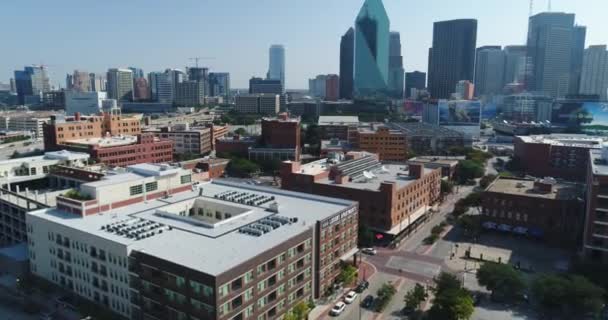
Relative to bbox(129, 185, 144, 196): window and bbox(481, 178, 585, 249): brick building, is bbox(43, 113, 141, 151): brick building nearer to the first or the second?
bbox(129, 185, 144, 196): window

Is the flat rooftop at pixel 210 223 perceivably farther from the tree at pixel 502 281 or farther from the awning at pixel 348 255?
Answer: the tree at pixel 502 281

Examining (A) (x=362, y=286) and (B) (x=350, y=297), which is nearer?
(B) (x=350, y=297)

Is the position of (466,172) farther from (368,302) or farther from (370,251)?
(368,302)

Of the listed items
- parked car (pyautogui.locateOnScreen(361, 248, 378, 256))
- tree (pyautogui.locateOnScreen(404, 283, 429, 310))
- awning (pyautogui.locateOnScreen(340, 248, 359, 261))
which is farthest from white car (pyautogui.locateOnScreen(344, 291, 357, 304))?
parked car (pyautogui.locateOnScreen(361, 248, 378, 256))

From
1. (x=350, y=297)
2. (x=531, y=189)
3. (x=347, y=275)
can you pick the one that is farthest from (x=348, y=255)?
(x=531, y=189)

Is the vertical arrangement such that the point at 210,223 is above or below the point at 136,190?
below

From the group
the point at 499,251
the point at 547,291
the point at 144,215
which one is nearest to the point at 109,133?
the point at 144,215

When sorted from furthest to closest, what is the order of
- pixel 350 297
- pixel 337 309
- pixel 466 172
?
pixel 466 172
pixel 350 297
pixel 337 309
